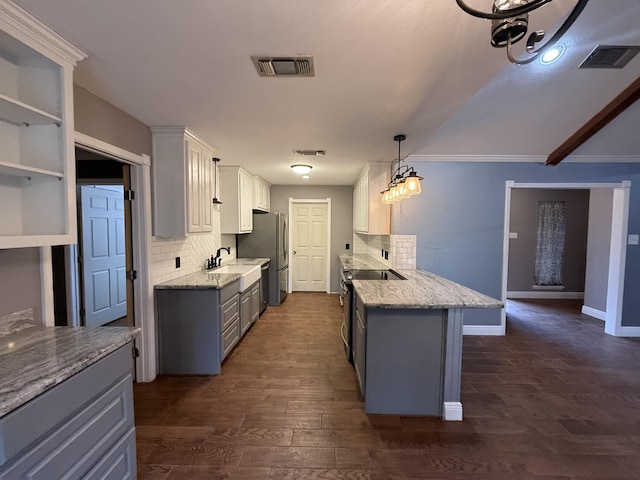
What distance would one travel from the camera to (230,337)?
10.1 feet

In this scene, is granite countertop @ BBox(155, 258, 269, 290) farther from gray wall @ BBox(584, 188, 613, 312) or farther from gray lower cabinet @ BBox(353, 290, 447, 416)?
gray wall @ BBox(584, 188, 613, 312)

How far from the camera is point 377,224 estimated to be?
3875 millimetres

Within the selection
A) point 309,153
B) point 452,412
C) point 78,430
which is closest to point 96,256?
point 309,153

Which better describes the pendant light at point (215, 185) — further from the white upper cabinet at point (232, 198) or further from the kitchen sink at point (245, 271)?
the kitchen sink at point (245, 271)

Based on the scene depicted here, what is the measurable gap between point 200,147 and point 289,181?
280 cm

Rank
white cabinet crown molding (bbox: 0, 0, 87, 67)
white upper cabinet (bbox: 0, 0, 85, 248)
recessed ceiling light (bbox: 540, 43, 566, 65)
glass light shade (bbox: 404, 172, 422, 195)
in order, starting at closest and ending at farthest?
white cabinet crown molding (bbox: 0, 0, 87, 67) → white upper cabinet (bbox: 0, 0, 85, 248) → recessed ceiling light (bbox: 540, 43, 566, 65) → glass light shade (bbox: 404, 172, 422, 195)

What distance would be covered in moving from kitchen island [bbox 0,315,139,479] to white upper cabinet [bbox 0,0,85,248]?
490 mm

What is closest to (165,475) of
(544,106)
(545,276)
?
(544,106)

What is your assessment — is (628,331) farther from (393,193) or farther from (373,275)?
(393,193)

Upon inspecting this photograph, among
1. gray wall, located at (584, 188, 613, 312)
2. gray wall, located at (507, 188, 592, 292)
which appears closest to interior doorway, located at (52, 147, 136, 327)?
gray wall, located at (584, 188, 613, 312)

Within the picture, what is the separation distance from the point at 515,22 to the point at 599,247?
5268 mm

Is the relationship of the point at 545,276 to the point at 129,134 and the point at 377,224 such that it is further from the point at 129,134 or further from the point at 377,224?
the point at 129,134

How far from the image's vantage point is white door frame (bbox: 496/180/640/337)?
3744 mm

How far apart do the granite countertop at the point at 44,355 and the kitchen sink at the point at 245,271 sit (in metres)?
1.93
